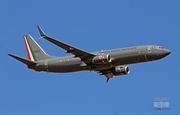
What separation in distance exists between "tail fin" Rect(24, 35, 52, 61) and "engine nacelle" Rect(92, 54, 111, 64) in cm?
1260

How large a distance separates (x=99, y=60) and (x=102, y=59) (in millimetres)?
602

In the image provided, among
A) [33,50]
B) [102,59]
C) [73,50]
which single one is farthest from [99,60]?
[33,50]

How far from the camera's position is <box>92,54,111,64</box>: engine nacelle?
72.5 m

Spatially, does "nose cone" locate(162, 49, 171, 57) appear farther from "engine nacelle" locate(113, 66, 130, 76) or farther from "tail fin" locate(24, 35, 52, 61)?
"tail fin" locate(24, 35, 52, 61)

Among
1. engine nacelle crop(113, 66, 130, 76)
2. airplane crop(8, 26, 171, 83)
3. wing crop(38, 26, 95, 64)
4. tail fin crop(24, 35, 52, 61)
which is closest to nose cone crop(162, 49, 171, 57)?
airplane crop(8, 26, 171, 83)

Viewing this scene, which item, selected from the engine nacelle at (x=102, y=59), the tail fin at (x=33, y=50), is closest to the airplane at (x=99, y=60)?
the engine nacelle at (x=102, y=59)

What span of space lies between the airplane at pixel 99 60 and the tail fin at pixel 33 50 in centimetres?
133

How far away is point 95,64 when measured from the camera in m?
74.2

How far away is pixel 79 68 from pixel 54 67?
490 centimetres

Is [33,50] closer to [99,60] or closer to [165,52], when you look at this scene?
[99,60]

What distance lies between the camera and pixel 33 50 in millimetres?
85750

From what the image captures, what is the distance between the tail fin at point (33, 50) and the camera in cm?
8362

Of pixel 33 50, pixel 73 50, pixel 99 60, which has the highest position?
pixel 33 50

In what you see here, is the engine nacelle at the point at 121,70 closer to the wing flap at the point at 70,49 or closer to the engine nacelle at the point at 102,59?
the engine nacelle at the point at 102,59
